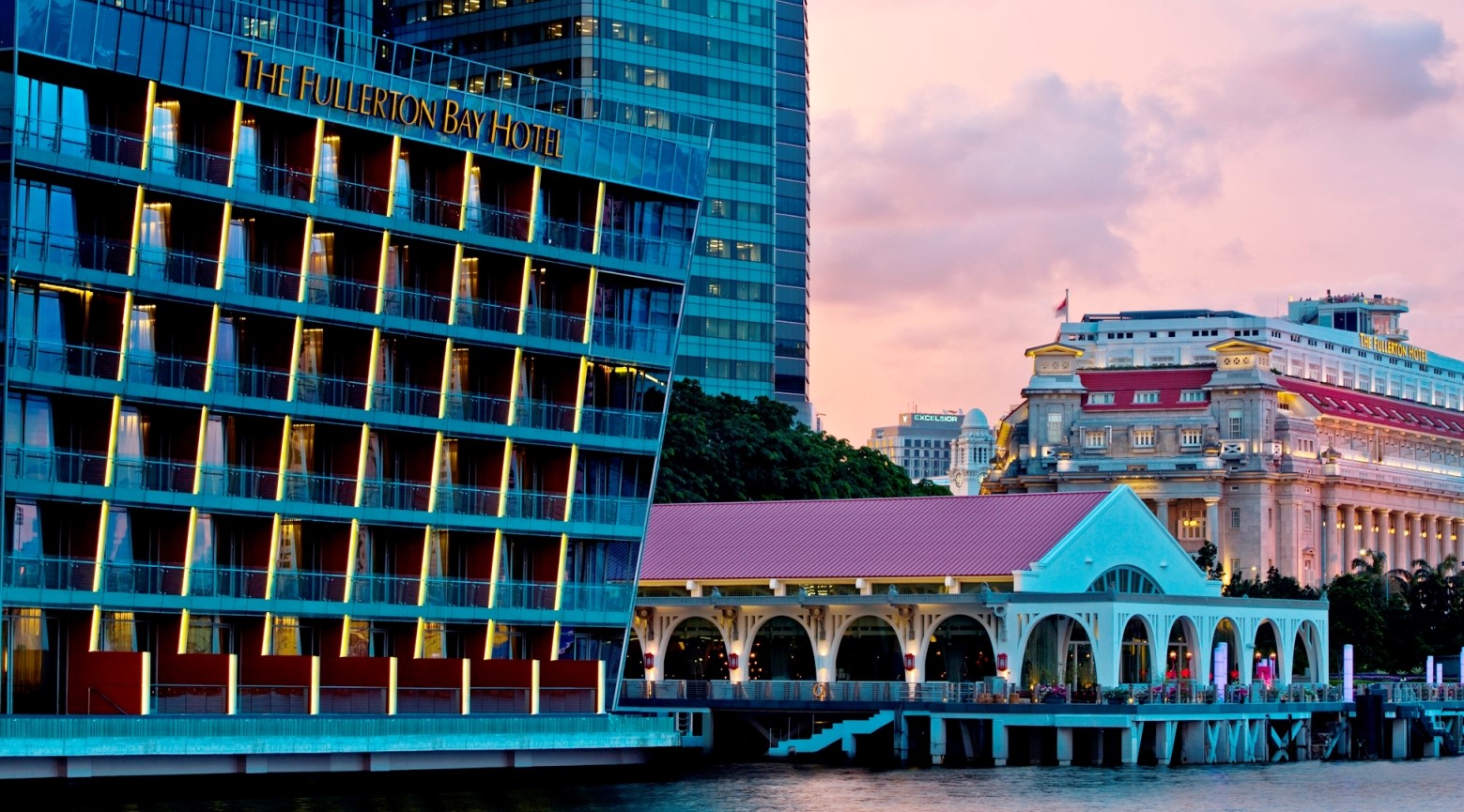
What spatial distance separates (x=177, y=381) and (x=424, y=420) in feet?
30.2

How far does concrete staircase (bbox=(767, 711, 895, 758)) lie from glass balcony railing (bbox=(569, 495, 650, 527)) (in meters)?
20.1

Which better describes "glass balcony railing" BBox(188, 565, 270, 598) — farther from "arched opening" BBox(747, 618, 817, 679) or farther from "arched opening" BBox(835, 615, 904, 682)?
"arched opening" BBox(747, 618, 817, 679)

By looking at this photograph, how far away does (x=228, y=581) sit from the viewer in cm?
7325

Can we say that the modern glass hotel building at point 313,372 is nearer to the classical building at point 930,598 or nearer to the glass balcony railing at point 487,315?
the glass balcony railing at point 487,315

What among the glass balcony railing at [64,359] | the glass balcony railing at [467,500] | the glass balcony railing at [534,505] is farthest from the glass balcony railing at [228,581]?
the glass balcony railing at [534,505]

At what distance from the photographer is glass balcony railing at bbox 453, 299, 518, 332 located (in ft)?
261

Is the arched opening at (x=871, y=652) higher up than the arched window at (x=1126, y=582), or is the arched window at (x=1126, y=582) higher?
the arched window at (x=1126, y=582)

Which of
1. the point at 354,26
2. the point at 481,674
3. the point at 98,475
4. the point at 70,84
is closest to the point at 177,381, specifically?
the point at 98,475

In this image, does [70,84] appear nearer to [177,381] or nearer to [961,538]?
[177,381]

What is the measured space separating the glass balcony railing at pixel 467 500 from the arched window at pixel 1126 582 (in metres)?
36.3

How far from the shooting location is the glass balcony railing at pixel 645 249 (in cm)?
8375

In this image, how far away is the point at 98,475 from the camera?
6981cm

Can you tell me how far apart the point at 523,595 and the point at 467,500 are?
3.92 meters

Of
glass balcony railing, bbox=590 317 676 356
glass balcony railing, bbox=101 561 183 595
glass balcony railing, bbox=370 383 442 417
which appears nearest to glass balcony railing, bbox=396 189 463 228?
glass balcony railing, bbox=370 383 442 417
